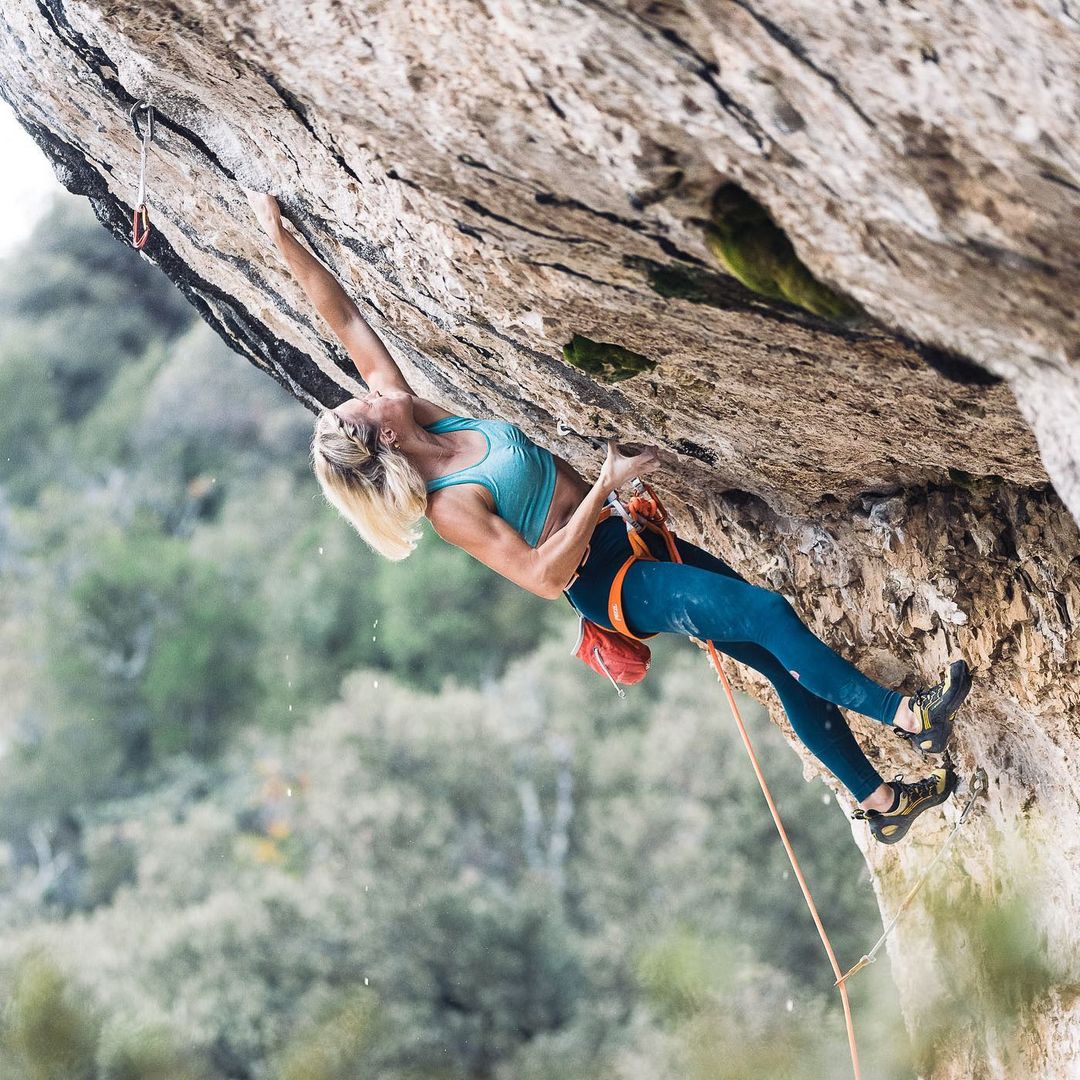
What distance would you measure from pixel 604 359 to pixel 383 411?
0.63 metres

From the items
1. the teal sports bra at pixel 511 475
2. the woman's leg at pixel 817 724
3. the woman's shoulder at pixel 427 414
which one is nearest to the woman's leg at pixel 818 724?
the woman's leg at pixel 817 724

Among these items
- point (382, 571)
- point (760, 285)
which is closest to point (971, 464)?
point (760, 285)

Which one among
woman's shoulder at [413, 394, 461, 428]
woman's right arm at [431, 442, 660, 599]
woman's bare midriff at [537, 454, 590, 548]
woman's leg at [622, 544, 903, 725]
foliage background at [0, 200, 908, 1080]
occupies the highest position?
woman's shoulder at [413, 394, 461, 428]

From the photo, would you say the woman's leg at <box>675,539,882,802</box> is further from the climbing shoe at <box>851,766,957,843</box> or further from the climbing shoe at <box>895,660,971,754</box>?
the climbing shoe at <box>895,660,971,754</box>

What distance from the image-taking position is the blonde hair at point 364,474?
326 centimetres

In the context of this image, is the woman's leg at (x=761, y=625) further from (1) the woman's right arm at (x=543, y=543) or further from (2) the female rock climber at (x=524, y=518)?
(1) the woman's right arm at (x=543, y=543)

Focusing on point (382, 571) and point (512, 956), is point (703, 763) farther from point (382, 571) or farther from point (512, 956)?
point (382, 571)

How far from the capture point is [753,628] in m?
3.39

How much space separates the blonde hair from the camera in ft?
10.7

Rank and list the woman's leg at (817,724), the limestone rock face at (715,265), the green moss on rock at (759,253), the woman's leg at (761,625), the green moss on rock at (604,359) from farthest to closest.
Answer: the woman's leg at (817,724) → the woman's leg at (761,625) → the green moss on rock at (604,359) → the green moss on rock at (759,253) → the limestone rock face at (715,265)

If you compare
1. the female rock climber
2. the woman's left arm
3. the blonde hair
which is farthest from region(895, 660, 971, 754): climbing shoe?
the woman's left arm

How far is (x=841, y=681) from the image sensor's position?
334 cm

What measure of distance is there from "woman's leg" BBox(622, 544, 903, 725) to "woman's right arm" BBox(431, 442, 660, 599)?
12.3 inches

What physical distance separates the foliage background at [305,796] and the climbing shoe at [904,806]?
2.92 metres
